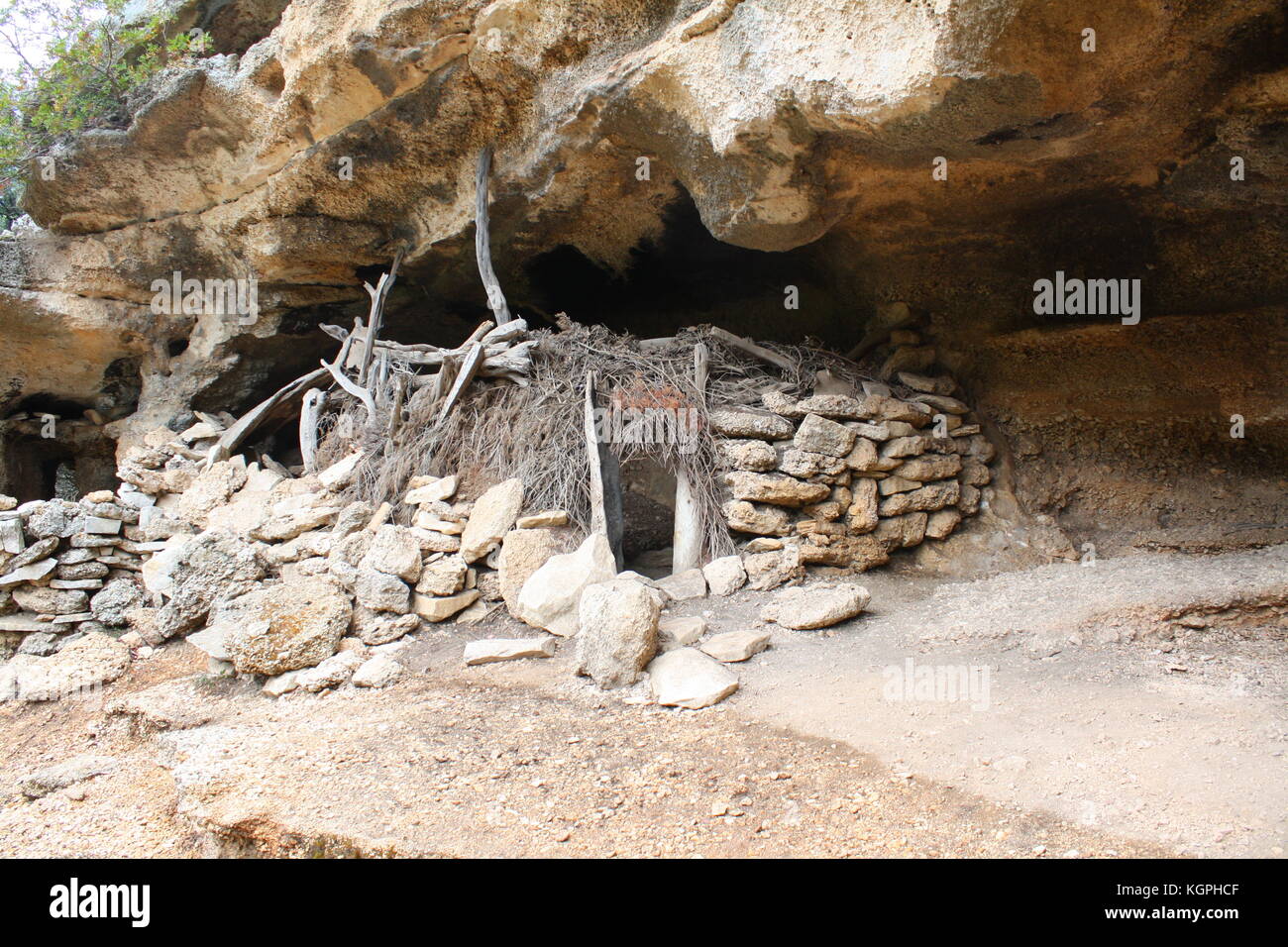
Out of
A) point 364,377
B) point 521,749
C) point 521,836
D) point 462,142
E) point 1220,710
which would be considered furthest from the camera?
point 364,377

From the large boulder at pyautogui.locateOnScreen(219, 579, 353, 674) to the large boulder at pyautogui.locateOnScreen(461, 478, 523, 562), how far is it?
1.97 feet

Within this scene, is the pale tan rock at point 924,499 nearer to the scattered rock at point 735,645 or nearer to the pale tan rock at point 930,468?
the pale tan rock at point 930,468

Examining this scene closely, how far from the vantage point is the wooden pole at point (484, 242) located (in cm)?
505

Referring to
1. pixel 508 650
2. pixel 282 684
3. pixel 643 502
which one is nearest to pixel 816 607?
pixel 508 650

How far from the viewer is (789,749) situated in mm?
2396

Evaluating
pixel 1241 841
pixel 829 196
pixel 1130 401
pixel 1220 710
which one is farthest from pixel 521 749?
pixel 1130 401

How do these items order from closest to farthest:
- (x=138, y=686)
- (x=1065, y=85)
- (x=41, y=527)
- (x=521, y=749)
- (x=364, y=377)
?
(x=521, y=749) < (x=1065, y=85) < (x=138, y=686) < (x=41, y=527) < (x=364, y=377)

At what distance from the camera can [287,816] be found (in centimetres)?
214

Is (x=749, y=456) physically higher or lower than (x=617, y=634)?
higher

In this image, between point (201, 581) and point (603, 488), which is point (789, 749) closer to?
point (603, 488)

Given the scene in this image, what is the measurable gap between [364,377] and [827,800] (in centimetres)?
430

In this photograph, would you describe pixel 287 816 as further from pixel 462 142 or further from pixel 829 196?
pixel 462 142

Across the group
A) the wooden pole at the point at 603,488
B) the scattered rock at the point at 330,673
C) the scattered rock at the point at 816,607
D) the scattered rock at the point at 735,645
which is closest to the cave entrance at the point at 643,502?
the wooden pole at the point at 603,488

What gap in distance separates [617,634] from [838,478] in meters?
1.69
